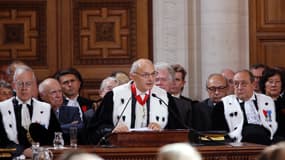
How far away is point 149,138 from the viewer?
8328 millimetres

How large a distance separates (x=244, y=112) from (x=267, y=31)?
2.44 m

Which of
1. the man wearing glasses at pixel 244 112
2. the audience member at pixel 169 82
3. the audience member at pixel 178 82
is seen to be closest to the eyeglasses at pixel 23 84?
the audience member at pixel 169 82

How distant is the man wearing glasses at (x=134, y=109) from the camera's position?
9.22 m

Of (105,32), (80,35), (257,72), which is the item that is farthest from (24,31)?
(257,72)

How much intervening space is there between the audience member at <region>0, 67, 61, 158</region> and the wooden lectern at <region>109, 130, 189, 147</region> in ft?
3.02

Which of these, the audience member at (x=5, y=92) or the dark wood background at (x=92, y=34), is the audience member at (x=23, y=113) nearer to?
the audience member at (x=5, y=92)

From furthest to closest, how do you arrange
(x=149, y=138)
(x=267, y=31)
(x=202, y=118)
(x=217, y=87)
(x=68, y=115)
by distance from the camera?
(x=267, y=31) → (x=217, y=87) → (x=202, y=118) → (x=68, y=115) → (x=149, y=138)

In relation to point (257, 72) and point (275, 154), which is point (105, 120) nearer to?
point (257, 72)

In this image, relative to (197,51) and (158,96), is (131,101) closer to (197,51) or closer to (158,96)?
(158,96)

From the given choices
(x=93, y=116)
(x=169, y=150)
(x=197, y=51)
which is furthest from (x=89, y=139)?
(x=169, y=150)

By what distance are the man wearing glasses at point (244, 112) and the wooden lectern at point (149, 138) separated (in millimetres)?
1546

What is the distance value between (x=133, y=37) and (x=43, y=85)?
2.50 metres

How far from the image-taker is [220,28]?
A: 11.7 metres

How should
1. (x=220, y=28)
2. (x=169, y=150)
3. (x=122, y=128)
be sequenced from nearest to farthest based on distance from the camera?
(x=169, y=150)
(x=122, y=128)
(x=220, y=28)
